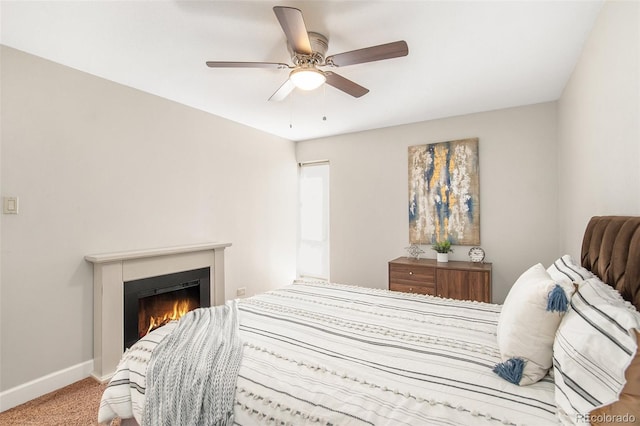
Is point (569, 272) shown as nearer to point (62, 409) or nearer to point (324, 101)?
point (324, 101)

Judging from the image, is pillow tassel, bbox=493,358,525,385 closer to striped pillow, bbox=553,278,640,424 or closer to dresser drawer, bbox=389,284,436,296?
striped pillow, bbox=553,278,640,424

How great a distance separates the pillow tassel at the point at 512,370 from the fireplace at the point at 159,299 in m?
2.85

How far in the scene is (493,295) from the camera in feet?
11.7

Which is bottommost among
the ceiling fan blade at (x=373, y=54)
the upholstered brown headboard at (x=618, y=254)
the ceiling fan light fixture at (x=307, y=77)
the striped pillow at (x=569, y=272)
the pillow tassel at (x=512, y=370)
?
the pillow tassel at (x=512, y=370)

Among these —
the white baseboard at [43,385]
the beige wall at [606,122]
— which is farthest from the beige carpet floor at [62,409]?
the beige wall at [606,122]

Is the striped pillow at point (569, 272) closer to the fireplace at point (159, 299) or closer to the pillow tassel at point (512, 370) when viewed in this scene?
the pillow tassel at point (512, 370)

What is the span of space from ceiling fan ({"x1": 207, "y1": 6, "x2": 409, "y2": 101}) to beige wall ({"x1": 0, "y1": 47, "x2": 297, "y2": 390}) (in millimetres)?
1442

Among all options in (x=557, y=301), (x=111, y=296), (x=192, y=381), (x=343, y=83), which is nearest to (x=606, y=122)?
(x=557, y=301)

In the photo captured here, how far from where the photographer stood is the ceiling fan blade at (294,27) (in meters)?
1.46

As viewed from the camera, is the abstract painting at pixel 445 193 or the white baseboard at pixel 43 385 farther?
the abstract painting at pixel 445 193

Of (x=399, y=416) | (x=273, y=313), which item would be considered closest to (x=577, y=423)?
(x=399, y=416)

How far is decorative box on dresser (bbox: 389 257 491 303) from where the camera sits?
10.5 feet

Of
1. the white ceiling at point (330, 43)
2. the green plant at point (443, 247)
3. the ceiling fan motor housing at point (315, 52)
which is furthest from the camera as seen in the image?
the green plant at point (443, 247)

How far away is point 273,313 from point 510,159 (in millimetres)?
3167
